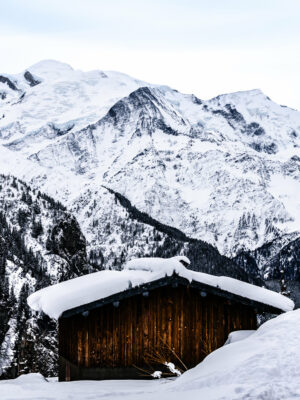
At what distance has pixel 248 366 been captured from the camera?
873cm

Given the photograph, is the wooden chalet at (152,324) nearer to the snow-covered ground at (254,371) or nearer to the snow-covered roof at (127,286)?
the snow-covered roof at (127,286)

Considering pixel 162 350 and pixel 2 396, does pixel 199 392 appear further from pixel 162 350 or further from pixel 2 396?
pixel 162 350

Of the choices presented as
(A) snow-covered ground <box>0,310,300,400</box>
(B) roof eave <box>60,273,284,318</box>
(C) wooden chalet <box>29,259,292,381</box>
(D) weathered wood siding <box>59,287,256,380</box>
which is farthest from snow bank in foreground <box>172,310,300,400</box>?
(D) weathered wood siding <box>59,287,256,380</box>

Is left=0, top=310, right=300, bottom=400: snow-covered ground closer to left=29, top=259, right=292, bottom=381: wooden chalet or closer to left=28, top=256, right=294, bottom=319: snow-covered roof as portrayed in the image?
left=28, top=256, right=294, bottom=319: snow-covered roof

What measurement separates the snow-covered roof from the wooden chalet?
0.07 m

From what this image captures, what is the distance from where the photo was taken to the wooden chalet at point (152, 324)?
724 inches

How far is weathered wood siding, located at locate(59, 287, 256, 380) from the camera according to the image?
60.5 feet

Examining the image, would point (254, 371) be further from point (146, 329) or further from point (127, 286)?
point (146, 329)

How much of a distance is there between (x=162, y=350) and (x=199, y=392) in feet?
35.2

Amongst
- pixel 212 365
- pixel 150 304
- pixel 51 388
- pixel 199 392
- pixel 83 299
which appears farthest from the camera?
pixel 150 304

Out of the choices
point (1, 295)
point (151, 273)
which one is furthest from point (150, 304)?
point (1, 295)

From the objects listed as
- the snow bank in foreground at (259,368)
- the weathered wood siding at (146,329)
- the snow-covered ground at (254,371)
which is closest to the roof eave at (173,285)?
Answer: the weathered wood siding at (146,329)

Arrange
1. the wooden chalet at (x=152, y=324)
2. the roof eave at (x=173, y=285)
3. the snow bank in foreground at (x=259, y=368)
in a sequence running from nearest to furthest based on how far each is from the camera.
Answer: the snow bank in foreground at (x=259, y=368), the roof eave at (x=173, y=285), the wooden chalet at (x=152, y=324)

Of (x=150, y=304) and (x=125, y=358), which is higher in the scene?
(x=150, y=304)
